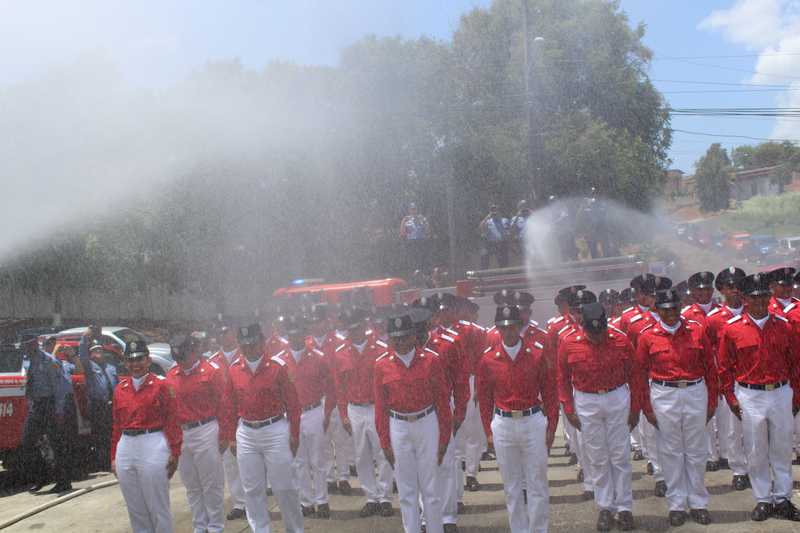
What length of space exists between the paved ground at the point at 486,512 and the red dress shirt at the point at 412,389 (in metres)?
1.56

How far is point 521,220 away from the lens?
1864 centimetres

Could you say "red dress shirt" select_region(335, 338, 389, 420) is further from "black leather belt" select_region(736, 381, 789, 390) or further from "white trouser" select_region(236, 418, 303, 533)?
"black leather belt" select_region(736, 381, 789, 390)

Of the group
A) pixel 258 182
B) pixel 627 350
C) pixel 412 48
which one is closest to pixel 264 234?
pixel 258 182

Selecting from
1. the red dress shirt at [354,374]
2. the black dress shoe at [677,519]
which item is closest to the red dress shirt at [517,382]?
the black dress shoe at [677,519]

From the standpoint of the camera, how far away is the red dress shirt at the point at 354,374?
8.72 m

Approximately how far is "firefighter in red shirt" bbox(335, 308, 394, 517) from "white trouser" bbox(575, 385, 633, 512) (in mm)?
2280

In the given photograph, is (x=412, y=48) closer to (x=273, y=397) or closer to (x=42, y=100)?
(x=42, y=100)

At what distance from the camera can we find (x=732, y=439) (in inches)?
326

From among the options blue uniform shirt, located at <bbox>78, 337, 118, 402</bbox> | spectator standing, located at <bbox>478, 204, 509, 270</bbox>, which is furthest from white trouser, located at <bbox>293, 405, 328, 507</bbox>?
spectator standing, located at <bbox>478, 204, 509, 270</bbox>

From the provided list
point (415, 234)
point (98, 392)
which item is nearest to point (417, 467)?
point (98, 392)

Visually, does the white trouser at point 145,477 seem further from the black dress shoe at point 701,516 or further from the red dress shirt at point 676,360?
the black dress shoe at point 701,516

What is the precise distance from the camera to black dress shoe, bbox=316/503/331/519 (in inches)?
339

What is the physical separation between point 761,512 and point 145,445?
5.04m

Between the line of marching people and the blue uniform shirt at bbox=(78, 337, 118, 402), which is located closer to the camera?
the line of marching people
